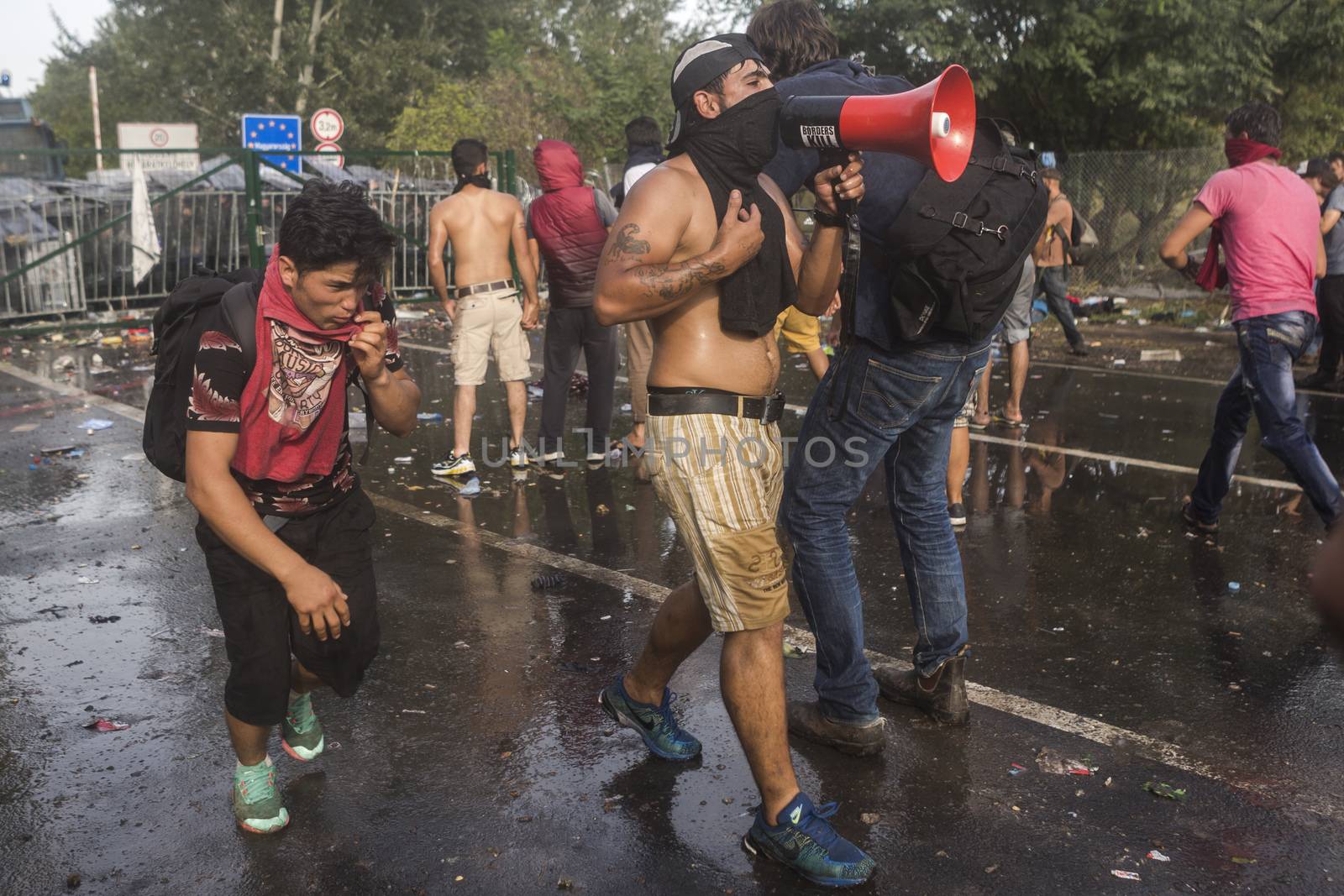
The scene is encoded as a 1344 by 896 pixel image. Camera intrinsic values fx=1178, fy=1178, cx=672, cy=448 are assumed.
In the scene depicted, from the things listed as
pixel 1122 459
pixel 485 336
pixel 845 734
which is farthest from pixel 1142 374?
pixel 845 734

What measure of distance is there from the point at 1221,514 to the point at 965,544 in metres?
1.49

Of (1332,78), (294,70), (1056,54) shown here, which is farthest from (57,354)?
(294,70)

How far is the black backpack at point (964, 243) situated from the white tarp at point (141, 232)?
12.7 meters

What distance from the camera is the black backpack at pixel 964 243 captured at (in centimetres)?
324

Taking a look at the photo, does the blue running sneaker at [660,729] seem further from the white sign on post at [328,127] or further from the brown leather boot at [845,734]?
the white sign on post at [328,127]

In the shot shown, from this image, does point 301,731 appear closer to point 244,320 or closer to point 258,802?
point 258,802

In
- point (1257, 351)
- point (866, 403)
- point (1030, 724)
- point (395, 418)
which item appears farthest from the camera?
point (1257, 351)

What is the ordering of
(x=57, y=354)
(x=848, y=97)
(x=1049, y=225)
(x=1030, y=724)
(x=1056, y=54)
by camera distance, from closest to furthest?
1. (x=848, y=97)
2. (x=1030, y=724)
3. (x=1049, y=225)
4. (x=57, y=354)
5. (x=1056, y=54)

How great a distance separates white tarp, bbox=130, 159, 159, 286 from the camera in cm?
1390

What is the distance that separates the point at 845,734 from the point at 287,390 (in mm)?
1862

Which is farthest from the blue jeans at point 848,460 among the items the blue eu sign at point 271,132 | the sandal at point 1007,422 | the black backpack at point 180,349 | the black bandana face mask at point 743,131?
the blue eu sign at point 271,132

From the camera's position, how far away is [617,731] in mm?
3711

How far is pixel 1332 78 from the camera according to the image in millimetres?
17266

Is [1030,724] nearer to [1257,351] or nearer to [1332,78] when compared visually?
[1257,351]
